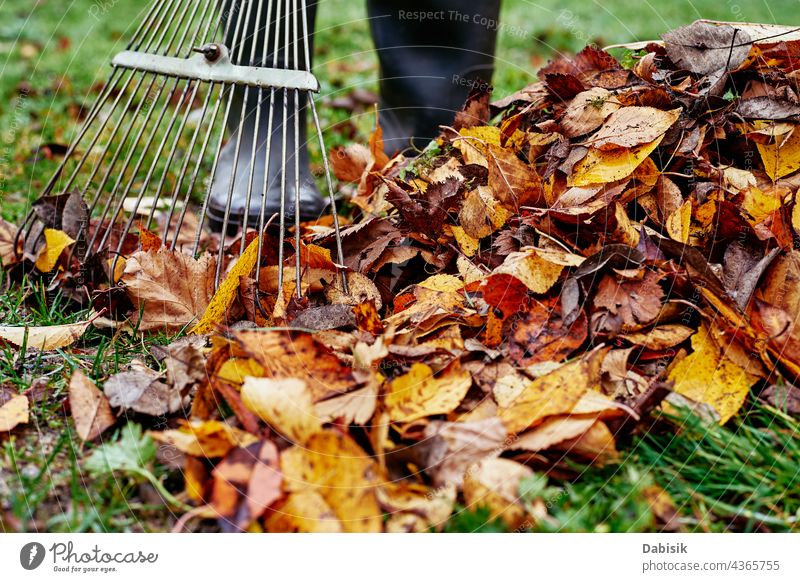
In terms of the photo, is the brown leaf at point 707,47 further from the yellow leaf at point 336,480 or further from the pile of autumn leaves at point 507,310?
the yellow leaf at point 336,480

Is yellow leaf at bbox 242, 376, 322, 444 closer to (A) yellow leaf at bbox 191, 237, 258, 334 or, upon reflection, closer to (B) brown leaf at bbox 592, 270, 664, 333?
(A) yellow leaf at bbox 191, 237, 258, 334

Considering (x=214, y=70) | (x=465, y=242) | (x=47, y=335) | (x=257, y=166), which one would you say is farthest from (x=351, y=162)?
(x=47, y=335)

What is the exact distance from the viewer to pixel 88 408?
3.64 feet

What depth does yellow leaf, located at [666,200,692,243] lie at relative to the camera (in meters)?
1.28

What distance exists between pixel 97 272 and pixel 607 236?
1.05 metres

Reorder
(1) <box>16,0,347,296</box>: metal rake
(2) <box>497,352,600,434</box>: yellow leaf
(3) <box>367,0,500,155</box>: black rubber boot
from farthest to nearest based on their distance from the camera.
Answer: (3) <box>367,0,500,155</box>: black rubber boot < (1) <box>16,0,347,296</box>: metal rake < (2) <box>497,352,600,434</box>: yellow leaf

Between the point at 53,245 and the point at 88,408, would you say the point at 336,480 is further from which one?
the point at 53,245

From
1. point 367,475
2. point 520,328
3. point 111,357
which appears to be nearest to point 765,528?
point 520,328

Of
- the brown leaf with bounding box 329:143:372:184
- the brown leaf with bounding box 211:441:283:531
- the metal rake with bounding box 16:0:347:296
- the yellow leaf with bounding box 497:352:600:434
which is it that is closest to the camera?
the brown leaf with bounding box 211:441:283:531

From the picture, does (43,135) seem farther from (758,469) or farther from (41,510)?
(758,469)

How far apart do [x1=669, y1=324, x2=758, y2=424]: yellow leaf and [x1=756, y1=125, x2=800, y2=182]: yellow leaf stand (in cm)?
43

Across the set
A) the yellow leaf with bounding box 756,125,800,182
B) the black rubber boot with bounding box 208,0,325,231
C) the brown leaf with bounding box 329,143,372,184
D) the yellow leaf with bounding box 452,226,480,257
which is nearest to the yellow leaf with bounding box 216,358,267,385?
the yellow leaf with bounding box 452,226,480,257

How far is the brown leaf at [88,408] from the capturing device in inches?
42.8

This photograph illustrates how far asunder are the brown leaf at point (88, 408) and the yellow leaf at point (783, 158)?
4.16ft
